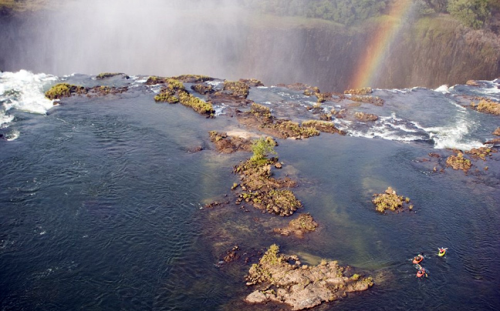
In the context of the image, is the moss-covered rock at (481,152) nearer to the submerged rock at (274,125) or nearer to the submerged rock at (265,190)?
the submerged rock at (274,125)

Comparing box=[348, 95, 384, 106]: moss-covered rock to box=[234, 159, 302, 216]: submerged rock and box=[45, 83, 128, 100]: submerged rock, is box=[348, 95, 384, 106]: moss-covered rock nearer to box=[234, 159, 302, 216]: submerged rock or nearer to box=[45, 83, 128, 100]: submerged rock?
box=[234, 159, 302, 216]: submerged rock

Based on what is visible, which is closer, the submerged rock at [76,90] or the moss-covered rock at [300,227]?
the moss-covered rock at [300,227]

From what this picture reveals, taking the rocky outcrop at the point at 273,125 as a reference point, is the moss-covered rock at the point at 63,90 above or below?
above

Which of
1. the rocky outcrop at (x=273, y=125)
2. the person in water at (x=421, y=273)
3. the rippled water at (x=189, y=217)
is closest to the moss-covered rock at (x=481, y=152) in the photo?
the rippled water at (x=189, y=217)

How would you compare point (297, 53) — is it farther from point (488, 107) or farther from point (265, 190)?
point (265, 190)

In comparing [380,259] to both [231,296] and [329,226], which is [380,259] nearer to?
[329,226]
